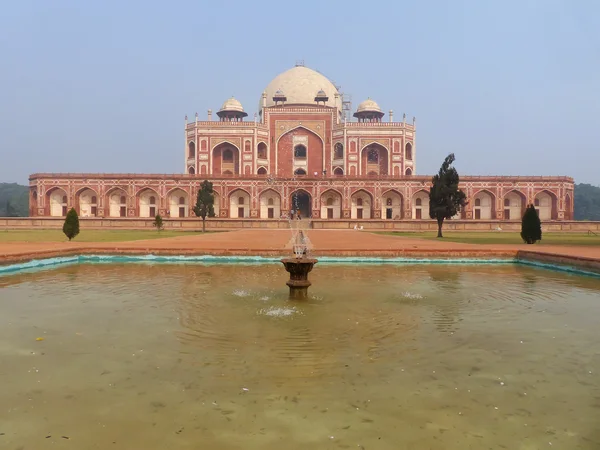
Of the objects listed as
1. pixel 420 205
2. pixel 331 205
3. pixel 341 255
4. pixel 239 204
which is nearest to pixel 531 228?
pixel 341 255

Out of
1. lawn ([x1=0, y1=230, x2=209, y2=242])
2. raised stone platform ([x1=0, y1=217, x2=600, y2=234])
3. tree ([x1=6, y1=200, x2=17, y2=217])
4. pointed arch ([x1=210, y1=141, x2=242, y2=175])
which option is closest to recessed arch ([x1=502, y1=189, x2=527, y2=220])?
raised stone platform ([x1=0, y1=217, x2=600, y2=234])

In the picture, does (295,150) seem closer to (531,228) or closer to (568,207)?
(568,207)

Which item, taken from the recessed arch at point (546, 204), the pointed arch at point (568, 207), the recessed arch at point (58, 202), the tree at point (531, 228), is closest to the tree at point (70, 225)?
the tree at point (531, 228)

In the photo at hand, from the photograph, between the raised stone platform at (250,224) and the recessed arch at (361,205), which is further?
the recessed arch at (361,205)

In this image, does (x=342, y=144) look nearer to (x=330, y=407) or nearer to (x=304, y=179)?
(x=304, y=179)

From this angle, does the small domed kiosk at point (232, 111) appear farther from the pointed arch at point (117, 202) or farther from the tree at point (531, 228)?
the tree at point (531, 228)

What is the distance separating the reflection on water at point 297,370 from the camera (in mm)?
2836

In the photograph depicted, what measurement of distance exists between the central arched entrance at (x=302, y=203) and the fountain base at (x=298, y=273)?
33596mm

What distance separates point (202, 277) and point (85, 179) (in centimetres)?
3395

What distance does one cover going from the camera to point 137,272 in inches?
398

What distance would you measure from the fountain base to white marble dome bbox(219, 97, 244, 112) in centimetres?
4158

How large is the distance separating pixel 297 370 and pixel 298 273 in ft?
10.7

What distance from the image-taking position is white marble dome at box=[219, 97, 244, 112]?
46.7m

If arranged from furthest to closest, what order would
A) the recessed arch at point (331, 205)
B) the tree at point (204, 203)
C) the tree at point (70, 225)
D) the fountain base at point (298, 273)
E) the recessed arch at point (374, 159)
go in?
the recessed arch at point (374, 159) → the recessed arch at point (331, 205) → the tree at point (204, 203) → the tree at point (70, 225) → the fountain base at point (298, 273)
